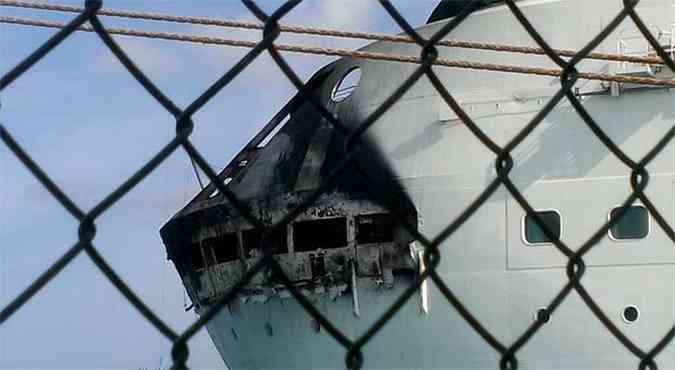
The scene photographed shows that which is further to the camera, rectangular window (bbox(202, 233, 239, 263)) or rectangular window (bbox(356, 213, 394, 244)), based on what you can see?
rectangular window (bbox(202, 233, 239, 263))

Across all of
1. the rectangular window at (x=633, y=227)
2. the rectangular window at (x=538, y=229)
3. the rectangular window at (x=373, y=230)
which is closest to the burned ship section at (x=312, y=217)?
the rectangular window at (x=373, y=230)

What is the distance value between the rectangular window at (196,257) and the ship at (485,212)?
3.01 feet

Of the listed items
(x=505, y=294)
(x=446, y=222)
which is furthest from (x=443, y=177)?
(x=505, y=294)

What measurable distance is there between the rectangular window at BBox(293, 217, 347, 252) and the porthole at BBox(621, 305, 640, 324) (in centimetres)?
247

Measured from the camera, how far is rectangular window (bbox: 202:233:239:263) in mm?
10711

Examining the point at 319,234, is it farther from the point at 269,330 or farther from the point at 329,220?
the point at 269,330

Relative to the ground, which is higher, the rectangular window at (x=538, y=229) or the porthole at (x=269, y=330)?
the rectangular window at (x=538, y=229)

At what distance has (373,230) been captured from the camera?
32.1ft

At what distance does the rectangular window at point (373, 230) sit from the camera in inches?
385

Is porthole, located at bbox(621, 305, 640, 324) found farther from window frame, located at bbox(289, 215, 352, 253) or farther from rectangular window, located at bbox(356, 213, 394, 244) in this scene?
window frame, located at bbox(289, 215, 352, 253)

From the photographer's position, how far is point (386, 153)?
941 cm

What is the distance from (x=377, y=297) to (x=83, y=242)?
839cm

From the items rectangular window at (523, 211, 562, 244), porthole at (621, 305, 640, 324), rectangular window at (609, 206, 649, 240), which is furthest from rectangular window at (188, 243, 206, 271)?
porthole at (621, 305, 640, 324)

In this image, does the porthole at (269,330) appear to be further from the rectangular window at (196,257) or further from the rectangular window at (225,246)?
the rectangular window at (196,257)
